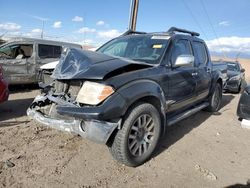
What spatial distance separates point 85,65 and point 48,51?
6.82 metres

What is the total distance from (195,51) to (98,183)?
361 centimetres

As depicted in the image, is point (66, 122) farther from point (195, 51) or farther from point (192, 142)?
point (195, 51)

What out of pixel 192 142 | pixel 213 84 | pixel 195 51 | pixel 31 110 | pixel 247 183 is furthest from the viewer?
pixel 213 84

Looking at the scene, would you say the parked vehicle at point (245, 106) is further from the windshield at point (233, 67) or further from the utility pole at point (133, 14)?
the utility pole at point (133, 14)

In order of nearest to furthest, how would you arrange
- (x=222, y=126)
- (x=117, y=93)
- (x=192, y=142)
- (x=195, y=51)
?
(x=117, y=93), (x=192, y=142), (x=195, y=51), (x=222, y=126)

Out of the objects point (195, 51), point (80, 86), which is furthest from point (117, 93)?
point (195, 51)

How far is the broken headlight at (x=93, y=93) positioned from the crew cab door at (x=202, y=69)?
8.90 ft

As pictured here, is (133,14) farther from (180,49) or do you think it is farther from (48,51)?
(180,49)

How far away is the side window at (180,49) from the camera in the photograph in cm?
457

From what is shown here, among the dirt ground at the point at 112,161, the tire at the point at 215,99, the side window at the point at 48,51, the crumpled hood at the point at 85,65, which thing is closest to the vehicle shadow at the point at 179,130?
the dirt ground at the point at 112,161

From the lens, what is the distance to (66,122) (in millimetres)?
3467

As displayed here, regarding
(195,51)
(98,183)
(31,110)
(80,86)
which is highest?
(195,51)

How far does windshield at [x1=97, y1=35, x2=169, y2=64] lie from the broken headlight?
1280 millimetres

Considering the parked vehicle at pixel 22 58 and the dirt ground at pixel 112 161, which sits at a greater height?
the parked vehicle at pixel 22 58
